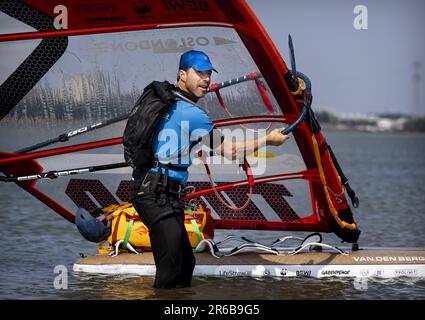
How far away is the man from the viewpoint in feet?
28.1

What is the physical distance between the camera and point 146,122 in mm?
8445

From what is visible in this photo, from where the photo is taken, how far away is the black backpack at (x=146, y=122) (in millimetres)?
8453

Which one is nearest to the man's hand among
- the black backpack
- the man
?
the man

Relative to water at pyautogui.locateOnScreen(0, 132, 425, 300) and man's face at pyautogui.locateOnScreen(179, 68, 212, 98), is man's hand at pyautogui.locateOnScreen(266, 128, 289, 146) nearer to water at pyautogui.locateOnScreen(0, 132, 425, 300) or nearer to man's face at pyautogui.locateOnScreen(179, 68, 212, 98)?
man's face at pyautogui.locateOnScreen(179, 68, 212, 98)

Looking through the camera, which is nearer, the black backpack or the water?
the black backpack

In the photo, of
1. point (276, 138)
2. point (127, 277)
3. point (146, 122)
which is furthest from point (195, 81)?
point (127, 277)

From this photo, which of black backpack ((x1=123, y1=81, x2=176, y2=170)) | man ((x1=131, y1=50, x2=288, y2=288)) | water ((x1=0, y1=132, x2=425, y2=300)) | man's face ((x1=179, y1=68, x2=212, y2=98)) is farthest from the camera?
water ((x1=0, y1=132, x2=425, y2=300))

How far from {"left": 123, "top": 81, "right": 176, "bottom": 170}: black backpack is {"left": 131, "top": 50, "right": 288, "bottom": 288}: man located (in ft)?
0.29

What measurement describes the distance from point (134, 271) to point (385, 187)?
56.2 ft

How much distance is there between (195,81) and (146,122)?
591 millimetres

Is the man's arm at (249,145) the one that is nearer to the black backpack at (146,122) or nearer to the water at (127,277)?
the black backpack at (146,122)

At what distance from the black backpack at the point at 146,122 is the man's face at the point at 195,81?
0.46ft
